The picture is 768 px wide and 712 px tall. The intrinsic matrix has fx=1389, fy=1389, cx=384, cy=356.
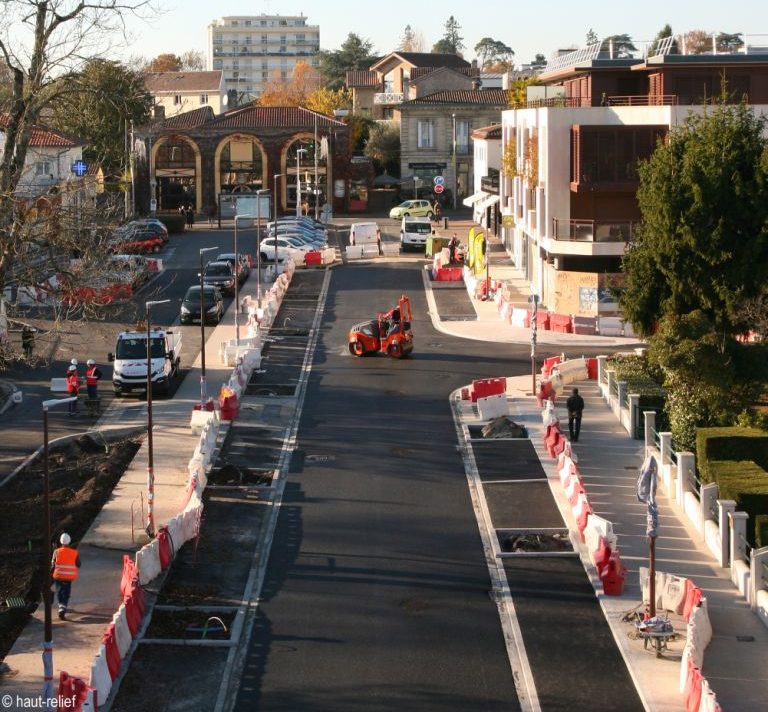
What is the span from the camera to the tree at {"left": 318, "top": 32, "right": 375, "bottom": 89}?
541ft

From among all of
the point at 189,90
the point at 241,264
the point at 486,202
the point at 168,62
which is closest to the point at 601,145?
the point at 241,264

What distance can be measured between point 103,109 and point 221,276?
11105 mm

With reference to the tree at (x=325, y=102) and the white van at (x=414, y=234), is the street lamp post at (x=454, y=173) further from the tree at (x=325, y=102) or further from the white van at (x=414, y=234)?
the white van at (x=414, y=234)

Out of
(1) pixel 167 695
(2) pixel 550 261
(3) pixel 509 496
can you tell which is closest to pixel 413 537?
(3) pixel 509 496

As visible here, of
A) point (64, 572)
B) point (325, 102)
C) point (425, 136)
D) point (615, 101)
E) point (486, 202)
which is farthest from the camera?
point (325, 102)

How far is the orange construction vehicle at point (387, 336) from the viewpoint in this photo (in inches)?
1850

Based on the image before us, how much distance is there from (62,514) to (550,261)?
Answer: 3140cm

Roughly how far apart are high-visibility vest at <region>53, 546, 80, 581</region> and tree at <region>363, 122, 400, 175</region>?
291 feet

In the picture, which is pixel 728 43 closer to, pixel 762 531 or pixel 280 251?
pixel 280 251

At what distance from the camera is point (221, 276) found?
6094 centimetres

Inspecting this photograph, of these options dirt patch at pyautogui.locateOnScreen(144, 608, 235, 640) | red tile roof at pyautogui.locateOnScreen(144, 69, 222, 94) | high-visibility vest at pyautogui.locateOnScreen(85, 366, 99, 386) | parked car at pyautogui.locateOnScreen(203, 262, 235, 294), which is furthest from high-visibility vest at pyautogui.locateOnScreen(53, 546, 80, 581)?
red tile roof at pyautogui.locateOnScreen(144, 69, 222, 94)

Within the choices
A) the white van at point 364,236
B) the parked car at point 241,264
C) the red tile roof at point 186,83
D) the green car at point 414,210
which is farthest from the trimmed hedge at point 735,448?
the red tile roof at point 186,83

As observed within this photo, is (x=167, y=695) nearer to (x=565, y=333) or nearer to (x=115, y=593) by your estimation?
(x=115, y=593)

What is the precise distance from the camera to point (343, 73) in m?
166
